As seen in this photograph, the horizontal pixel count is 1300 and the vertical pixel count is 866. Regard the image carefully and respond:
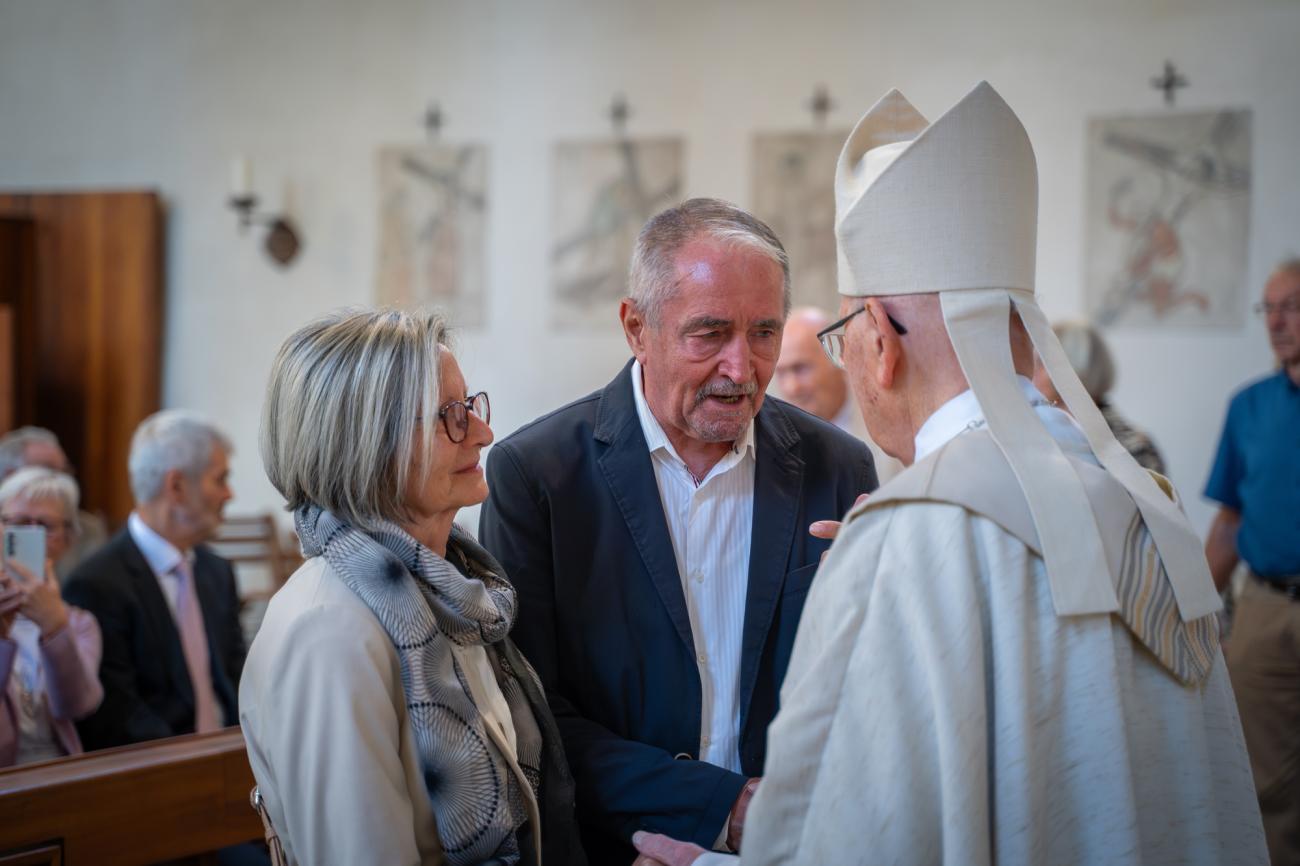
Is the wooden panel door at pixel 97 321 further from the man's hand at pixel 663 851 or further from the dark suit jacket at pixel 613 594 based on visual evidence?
the man's hand at pixel 663 851

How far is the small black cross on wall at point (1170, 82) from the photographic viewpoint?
582cm

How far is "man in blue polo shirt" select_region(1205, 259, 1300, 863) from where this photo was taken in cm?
421

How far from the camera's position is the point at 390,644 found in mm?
1699

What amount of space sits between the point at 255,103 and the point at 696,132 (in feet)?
9.85

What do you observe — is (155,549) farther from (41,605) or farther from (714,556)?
(714,556)

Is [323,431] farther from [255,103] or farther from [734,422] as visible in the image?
[255,103]

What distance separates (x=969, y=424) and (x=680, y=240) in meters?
0.84

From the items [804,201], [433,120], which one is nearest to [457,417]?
[804,201]

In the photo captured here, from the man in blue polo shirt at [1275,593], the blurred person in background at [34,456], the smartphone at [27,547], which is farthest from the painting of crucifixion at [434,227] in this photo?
the man in blue polo shirt at [1275,593]

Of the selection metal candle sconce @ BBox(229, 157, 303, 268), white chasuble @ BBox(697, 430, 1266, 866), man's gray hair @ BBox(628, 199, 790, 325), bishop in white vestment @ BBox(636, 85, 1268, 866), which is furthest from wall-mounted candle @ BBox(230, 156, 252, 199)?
white chasuble @ BBox(697, 430, 1266, 866)

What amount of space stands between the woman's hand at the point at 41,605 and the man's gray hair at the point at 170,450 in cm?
76

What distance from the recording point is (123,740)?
10.6ft

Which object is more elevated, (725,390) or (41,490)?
(725,390)

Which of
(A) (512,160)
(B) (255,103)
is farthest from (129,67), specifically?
(A) (512,160)
